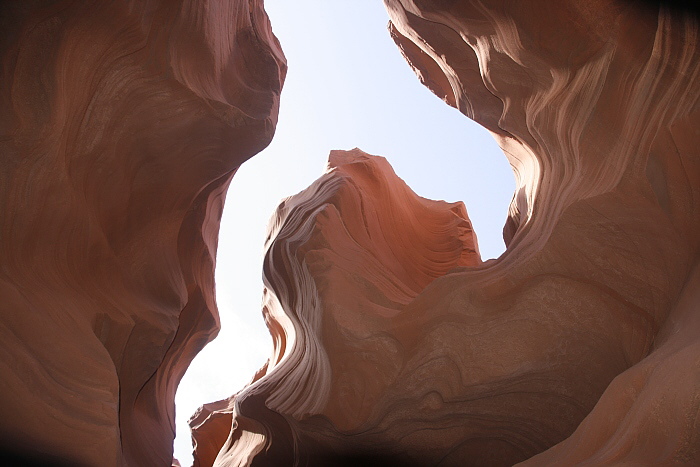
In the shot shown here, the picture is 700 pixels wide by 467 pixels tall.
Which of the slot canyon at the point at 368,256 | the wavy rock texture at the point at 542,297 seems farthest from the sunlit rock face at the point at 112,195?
the wavy rock texture at the point at 542,297

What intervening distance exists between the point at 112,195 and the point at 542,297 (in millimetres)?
3408

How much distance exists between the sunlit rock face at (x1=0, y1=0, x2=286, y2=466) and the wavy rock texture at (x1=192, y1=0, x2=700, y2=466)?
3.83ft

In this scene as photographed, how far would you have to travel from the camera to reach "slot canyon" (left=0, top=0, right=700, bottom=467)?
379cm

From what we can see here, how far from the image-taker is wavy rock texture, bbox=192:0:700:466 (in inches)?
150

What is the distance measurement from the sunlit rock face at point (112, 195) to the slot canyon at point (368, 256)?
19mm

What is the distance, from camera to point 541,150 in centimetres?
510

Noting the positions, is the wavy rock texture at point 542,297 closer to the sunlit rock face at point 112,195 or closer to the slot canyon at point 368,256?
the slot canyon at point 368,256

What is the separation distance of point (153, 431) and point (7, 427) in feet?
9.23

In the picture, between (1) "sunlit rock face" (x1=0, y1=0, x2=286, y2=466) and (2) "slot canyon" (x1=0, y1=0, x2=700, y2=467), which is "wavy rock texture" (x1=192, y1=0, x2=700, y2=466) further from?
(1) "sunlit rock face" (x1=0, y1=0, x2=286, y2=466)

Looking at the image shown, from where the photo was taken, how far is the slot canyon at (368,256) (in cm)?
379

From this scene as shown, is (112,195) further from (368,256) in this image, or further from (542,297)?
(542,297)

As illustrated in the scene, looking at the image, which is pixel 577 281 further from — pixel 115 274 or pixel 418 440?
pixel 115 274

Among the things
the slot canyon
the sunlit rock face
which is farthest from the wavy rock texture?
the sunlit rock face

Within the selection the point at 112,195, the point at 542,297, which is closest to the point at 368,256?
the point at 542,297
